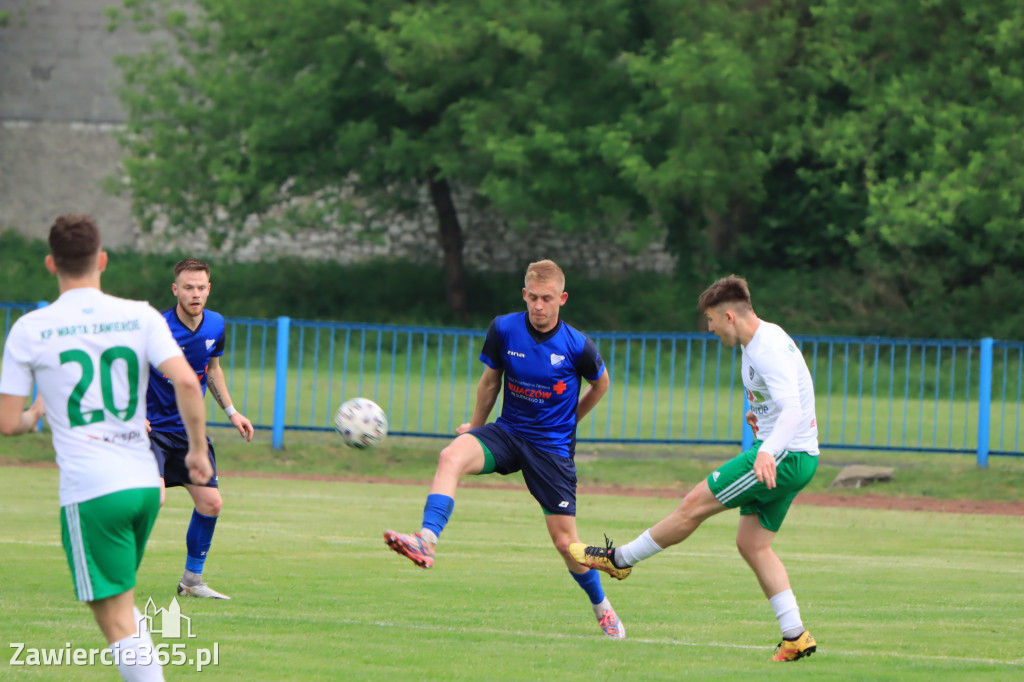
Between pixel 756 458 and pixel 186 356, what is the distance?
368 cm

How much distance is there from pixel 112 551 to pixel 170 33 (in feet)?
118

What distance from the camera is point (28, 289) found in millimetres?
33156

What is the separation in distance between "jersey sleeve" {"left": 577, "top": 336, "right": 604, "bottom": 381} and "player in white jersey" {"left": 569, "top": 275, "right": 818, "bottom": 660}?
→ 2.99ft

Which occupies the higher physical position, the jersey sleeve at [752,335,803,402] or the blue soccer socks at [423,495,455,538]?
the jersey sleeve at [752,335,803,402]

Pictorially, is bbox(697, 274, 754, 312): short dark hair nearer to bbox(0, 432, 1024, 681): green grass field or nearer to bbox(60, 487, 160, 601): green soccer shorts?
bbox(0, 432, 1024, 681): green grass field

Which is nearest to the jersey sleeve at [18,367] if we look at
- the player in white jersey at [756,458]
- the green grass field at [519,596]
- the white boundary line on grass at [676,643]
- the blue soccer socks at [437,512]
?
the green grass field at [519,596]

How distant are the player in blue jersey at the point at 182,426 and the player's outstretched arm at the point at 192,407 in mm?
2972

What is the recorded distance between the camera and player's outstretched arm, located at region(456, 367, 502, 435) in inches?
291

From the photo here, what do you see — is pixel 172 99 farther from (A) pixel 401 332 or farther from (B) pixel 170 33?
(A) pixel 401 332

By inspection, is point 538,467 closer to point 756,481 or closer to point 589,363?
point 589,363

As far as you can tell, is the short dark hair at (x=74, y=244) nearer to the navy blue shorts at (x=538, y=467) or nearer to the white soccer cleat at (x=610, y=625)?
the navy blue shorts at (x=538, y=467)

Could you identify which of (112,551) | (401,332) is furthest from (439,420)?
(112,551)

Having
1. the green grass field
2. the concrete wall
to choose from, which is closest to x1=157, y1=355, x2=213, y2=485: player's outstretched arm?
the green grass field

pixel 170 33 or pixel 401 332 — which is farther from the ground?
pixel 170 33
